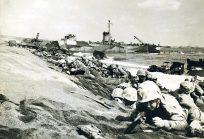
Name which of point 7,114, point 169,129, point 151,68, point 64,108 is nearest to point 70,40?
point 151,68

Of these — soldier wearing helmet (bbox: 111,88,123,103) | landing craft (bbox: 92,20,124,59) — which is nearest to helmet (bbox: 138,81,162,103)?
soldier wearing helmet (bbox: 111,88,123,103)

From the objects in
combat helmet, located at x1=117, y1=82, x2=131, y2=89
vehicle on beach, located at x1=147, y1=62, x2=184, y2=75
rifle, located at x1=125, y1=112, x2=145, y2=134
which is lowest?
rifle, located at x1=125, y1=112, x2=145, y2=134

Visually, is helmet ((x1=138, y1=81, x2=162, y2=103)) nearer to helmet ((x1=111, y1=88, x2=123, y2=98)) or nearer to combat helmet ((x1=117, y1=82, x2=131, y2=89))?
helmet ((x1=111, y1=88, x2=123, y2=98))

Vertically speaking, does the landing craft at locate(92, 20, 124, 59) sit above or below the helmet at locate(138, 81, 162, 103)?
above

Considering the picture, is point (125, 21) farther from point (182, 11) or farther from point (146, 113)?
point (146, 113)

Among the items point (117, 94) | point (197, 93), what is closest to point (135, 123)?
point (117, 94)

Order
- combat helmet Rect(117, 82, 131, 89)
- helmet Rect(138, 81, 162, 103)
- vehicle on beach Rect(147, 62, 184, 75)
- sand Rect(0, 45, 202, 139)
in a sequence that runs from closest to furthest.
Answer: sand Rect(0, 45, 202, 139) < helmet Rect(138, 81, 162, 103) < combat helmet Rect(117, 82, 131, 89) < vehicle on beach Rect(147, 62, 184, 75)

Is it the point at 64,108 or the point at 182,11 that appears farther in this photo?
the point at 182,11
